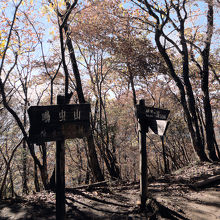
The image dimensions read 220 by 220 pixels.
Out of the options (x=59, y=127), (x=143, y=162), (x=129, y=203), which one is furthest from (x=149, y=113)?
(x=129, y=203)

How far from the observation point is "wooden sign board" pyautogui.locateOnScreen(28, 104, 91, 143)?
275cm

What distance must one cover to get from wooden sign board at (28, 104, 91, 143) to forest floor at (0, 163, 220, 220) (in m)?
2.50

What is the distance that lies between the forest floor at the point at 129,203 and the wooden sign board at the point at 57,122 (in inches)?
98.4

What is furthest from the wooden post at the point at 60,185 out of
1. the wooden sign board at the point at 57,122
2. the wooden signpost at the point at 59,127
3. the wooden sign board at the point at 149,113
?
the wooden sign board at the point at 149,113

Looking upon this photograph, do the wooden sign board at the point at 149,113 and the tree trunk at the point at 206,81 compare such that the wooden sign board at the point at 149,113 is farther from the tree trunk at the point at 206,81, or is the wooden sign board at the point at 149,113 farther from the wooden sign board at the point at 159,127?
the tree trunk at the point at 206,81

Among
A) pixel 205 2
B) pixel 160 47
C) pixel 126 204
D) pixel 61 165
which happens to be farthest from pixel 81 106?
pixel 205 2

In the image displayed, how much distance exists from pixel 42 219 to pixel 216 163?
761 cm

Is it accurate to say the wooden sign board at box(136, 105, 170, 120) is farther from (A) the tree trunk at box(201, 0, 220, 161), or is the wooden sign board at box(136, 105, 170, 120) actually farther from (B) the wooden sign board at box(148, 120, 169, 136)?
(A) the tree trunk at box(201, 0, 220, 161)

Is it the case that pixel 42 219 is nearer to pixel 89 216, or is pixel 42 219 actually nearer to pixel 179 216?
pixel 89 216

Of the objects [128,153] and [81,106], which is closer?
[81,106]

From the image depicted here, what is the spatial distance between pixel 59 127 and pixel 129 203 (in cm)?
336

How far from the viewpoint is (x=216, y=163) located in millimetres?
7727

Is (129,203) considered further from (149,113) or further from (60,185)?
(60,185)

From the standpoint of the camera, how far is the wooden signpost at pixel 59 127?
108 inches
